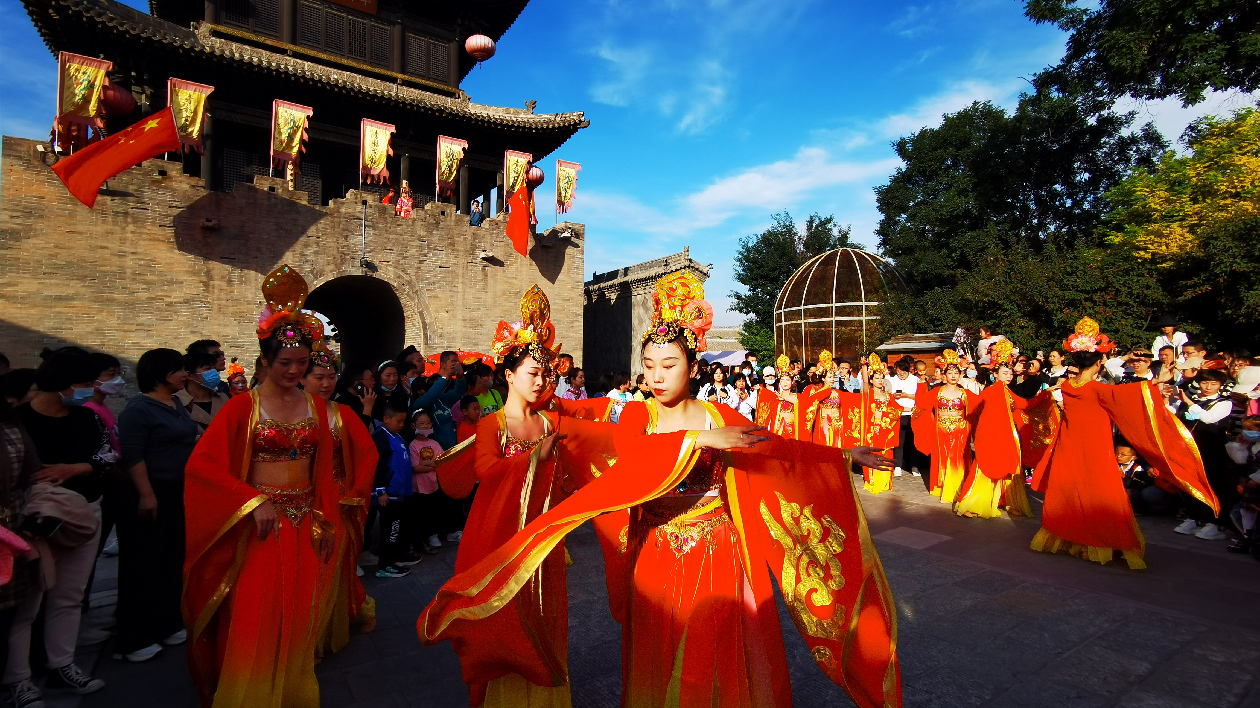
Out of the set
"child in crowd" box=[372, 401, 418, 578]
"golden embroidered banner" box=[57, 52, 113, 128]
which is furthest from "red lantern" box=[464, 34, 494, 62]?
"child in crowd" box=[372, 401, 418, 578]

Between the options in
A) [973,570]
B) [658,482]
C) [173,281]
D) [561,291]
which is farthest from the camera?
[561,291]

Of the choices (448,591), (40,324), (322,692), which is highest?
(40,324)

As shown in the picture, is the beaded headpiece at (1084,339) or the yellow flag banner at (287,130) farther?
the yellow flag banner at (287,130)

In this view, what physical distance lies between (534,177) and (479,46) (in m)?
4.16

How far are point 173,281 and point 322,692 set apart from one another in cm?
1236

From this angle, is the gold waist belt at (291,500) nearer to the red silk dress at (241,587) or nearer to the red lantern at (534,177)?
the red silk dress at (241,587)

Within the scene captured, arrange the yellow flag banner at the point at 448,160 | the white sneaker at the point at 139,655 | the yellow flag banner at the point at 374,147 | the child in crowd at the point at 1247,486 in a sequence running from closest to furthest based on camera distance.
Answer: the white sneaker at the point at 139,655 → the child in crowd at the point at 1247,486 → the yellow flag banner at the point at 374,147 → the yellow flag banner at the point at 448,160

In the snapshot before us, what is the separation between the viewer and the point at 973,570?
4789mm

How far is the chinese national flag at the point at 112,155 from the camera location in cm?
1145

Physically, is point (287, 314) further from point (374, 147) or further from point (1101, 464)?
point (374, 147)

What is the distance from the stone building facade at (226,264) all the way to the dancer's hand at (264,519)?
11.8 m

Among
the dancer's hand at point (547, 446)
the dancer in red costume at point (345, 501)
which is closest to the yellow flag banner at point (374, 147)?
the dancer in red costume at point (345, 501)

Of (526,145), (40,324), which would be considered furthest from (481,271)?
(40,324)

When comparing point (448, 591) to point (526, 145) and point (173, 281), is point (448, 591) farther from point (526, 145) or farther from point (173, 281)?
point (526, 145)
